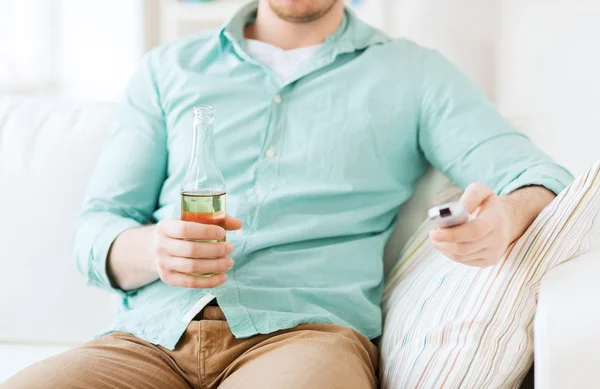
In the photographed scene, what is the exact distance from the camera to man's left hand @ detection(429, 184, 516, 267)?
95 centimetres

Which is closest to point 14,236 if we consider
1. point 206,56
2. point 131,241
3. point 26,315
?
point 26,315

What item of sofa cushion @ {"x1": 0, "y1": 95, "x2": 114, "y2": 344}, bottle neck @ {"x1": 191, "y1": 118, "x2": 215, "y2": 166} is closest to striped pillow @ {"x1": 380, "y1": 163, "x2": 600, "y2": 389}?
bottle neck @ {"x1": 191, "y1": 118, "x2": 215, "y2": 166}

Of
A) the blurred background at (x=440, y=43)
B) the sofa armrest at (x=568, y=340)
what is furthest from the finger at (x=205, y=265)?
the blurred background at (x=440, y=43)

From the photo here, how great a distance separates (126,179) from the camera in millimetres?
1403

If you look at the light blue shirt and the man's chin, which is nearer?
the light blue shirt

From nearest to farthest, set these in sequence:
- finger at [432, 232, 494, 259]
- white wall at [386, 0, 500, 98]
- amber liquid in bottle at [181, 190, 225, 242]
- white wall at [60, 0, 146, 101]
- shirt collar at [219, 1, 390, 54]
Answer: finger at [432, 232, 494, 259]
amber liquid in bottle at [181, 190, 225, 242]
shirt collar at [219, 1, 390, 54]
white wall at [386, 0, 500, 98]
white wall at [60, 0, 146, 101]

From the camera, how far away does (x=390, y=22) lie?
2570 mm

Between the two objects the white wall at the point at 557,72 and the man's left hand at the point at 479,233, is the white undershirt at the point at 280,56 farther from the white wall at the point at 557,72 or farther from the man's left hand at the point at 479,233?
the white wall at the point at 557,72

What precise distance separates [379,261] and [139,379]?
1.59 feet

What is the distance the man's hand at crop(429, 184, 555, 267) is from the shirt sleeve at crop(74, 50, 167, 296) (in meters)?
0.62

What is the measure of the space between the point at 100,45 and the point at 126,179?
1512 mm

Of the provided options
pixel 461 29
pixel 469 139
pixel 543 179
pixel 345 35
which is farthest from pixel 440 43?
pixel 543 179

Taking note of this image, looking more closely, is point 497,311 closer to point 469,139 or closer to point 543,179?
point 543,179

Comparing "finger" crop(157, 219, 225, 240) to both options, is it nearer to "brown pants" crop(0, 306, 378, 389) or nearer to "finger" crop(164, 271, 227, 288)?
"finger" crop(164, 271, 227, 288)
